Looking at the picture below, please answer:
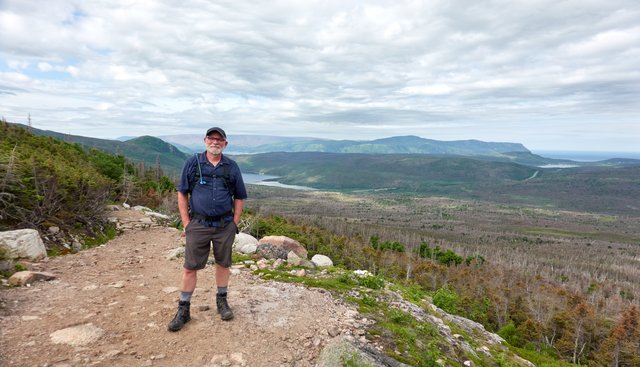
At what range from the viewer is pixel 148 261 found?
11.2 m

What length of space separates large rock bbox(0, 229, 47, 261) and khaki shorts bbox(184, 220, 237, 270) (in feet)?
21.2

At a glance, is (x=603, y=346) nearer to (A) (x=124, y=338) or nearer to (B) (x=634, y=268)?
(A) (x=124, y=338)

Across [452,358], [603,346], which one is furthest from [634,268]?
[452,358]

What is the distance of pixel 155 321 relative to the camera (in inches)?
252

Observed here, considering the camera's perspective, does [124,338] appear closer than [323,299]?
Yes

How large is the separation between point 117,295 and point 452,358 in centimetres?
738

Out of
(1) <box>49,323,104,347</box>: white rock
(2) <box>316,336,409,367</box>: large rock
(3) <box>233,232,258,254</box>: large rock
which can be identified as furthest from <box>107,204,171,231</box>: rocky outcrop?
(2) <box>316,336,409,367</box>: large rock

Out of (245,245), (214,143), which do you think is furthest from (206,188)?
(245,245)

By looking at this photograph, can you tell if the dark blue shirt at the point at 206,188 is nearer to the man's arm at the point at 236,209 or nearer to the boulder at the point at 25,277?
the man's arm at the point at 236,209

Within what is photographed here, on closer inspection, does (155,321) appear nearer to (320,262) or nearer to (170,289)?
(170,289)

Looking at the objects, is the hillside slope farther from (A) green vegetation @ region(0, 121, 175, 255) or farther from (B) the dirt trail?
(A) green vegetation @ region(0, 121, 175, 255)

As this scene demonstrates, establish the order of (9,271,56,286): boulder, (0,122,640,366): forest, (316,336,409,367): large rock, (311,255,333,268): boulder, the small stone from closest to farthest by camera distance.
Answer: (316,336,409,367): large rock → (9,271,56,286): boulder → the small stone → (0,122,640,366): forest → (311,255,333,268): boulder

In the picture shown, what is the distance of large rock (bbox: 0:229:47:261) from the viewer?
9.39m

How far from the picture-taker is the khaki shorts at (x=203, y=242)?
6.32 meters
